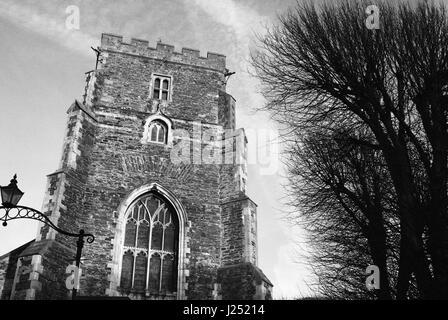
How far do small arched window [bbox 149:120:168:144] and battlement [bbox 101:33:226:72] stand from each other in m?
3.28

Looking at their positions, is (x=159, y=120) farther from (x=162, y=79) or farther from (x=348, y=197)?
(x=348, y=197)

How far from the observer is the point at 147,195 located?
14.5 metres

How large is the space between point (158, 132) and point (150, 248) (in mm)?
4391

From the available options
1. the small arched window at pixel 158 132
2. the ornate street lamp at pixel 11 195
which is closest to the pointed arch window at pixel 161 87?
the small arched window at pixel 158 132

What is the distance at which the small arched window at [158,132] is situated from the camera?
1590cm

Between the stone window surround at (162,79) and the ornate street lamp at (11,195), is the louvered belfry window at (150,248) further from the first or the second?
the ornate street lamp at (11,195)

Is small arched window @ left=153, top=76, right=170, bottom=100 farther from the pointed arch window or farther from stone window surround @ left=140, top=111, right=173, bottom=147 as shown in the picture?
stone window surround @ left=140, top=111, right=173, bottom=147

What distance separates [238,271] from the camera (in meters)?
13.2

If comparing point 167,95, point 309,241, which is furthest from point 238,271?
point 167,95

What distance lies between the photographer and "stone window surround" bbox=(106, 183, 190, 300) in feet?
42.2

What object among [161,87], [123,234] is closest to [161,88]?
[161,87]

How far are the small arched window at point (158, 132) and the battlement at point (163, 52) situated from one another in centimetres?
328

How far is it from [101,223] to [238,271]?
4353mm
